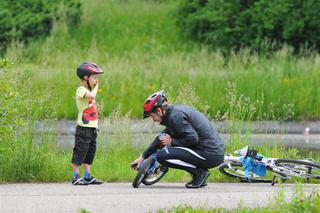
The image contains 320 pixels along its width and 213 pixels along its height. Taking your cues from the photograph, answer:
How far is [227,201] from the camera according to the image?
9.43 m

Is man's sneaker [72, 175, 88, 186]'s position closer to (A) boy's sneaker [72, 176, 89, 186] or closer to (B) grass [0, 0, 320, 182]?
(A) boy's sneaker [72, 176, 89, 186]

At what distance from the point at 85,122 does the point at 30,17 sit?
1687cm

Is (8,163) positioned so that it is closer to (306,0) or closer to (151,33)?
(306,0)

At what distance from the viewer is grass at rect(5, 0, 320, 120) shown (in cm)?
1953

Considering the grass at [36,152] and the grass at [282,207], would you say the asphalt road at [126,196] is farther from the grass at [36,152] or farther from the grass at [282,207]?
the grass at [36,152]

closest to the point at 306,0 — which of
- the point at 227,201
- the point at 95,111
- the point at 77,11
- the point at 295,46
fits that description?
the point at 295,46

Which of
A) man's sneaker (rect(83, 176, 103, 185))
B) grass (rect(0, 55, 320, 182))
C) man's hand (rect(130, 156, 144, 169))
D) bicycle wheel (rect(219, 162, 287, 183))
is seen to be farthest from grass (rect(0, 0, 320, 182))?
man's hand (rect(130, 156, 144, 169))

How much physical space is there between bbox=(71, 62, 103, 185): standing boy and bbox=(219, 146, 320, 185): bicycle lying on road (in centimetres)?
169

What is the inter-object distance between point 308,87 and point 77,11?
1128 cm

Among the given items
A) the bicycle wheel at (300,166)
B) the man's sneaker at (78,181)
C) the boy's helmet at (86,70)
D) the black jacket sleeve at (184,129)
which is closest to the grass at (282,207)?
the black jacket sleeve at (184,129)

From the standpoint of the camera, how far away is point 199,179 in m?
11.1

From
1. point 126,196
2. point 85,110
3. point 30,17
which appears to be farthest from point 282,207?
point 30,17

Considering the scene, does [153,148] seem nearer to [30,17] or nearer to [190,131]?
[190,131]

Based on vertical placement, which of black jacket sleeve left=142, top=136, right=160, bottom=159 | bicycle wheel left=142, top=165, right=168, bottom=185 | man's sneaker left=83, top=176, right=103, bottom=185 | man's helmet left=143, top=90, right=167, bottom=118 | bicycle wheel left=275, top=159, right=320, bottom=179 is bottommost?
man's sneaker left=83, top=176, right=103, bottom=185
